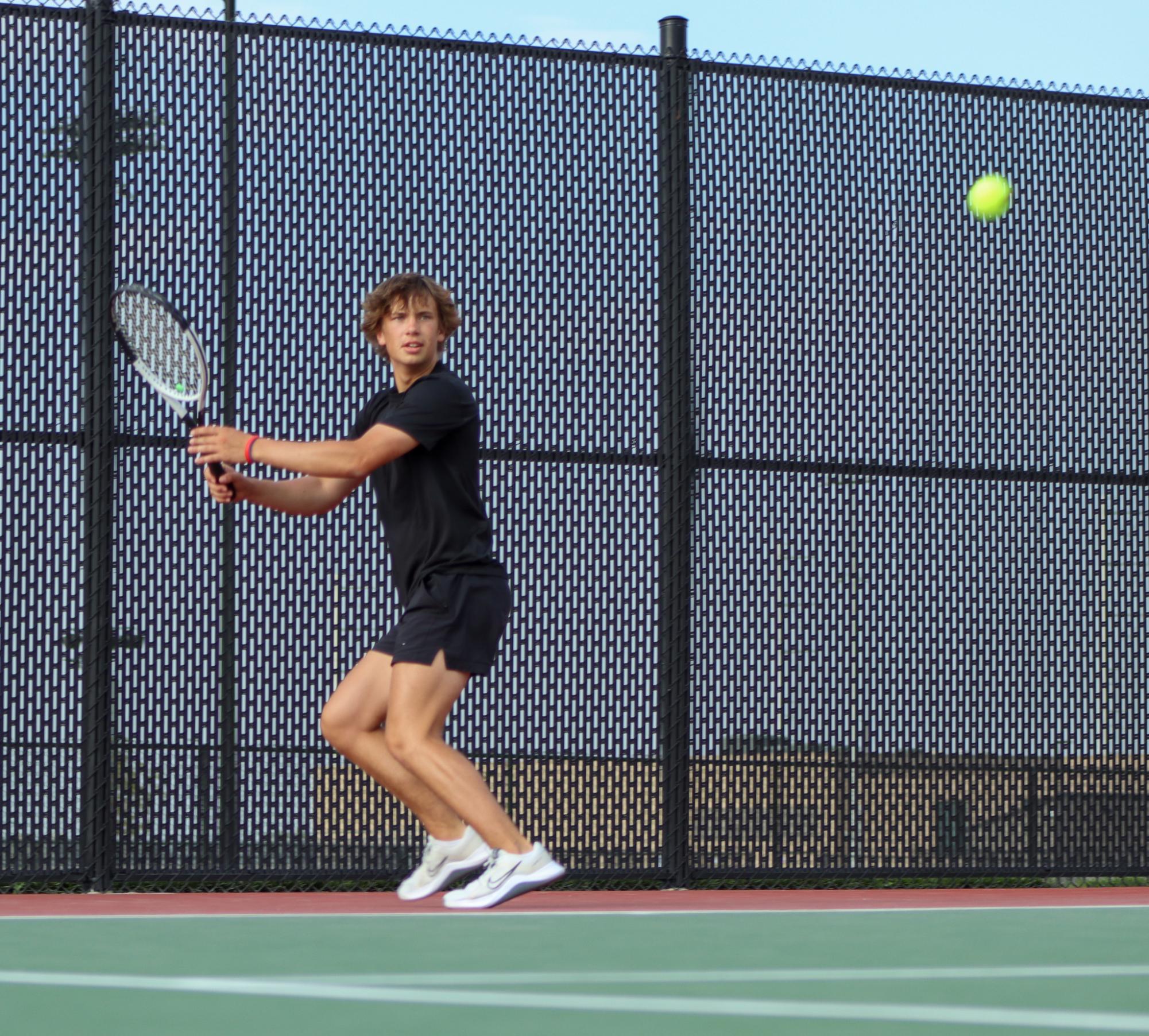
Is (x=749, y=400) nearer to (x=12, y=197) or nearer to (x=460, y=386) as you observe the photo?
(x=460, y=386)

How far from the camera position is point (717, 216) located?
21.2ft

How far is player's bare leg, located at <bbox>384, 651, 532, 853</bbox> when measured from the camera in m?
4.99

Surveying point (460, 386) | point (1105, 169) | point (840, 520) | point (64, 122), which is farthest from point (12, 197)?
point (1105, 169)

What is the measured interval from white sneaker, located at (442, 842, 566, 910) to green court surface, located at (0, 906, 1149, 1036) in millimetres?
116

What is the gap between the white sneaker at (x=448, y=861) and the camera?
515 centimetres

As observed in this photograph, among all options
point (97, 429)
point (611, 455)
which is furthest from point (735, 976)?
point (97, 429)

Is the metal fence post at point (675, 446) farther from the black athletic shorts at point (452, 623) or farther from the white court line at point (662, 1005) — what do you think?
the white court line at point (662, 1005)

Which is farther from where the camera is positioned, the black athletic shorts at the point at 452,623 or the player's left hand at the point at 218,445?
the black athletic shorts at the point at 452,623

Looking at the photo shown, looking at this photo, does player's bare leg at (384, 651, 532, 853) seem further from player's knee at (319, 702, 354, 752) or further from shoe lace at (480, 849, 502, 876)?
player's knee at (319, 702, 354, 752)

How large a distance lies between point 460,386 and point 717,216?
5.30 ft

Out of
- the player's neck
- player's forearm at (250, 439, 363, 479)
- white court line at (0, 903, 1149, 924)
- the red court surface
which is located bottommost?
the red court surface

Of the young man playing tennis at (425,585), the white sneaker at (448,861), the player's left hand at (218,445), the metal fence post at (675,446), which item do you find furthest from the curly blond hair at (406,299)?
the white sneaker at (448,861)

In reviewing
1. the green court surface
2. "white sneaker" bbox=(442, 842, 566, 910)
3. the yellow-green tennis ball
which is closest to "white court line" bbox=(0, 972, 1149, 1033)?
the green court surface

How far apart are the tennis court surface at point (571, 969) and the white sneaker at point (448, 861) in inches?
6.6
